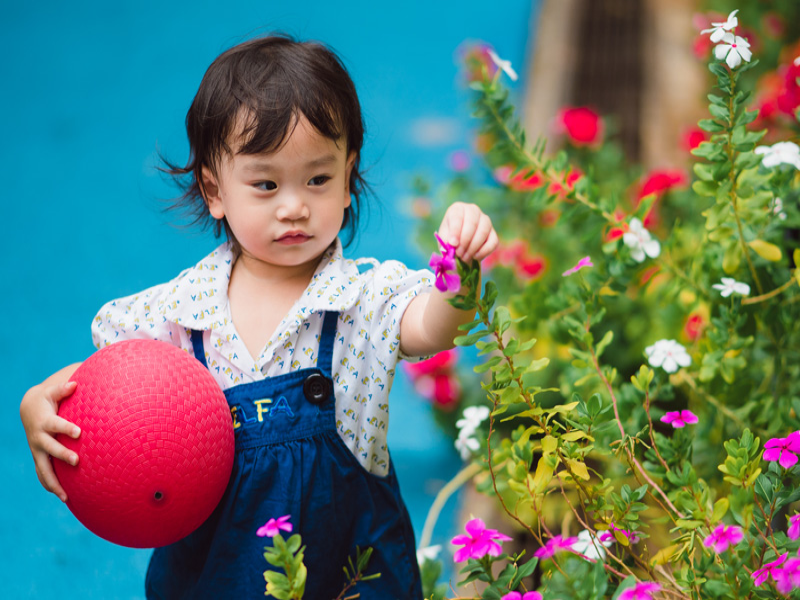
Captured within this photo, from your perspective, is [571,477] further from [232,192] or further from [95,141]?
[95,141]

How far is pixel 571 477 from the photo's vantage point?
4.22 feet

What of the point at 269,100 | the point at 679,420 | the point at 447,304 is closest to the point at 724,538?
the point at 679,420

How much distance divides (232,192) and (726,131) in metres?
0.89

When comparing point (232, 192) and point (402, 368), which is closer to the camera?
point (232, 192)

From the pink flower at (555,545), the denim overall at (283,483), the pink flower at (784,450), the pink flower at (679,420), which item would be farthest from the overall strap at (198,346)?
the pink flower at (784,450)

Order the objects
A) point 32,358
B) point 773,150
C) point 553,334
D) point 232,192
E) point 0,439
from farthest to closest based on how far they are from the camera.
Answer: point 32,358, point 0,439, point 553,334, point 773,150, point 232,192

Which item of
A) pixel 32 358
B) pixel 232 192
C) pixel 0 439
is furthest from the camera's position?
pixel 32 358

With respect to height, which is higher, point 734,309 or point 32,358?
point 32,358

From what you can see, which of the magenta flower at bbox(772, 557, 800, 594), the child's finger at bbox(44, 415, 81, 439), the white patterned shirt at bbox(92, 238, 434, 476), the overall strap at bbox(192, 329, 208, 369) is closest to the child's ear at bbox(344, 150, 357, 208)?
the white patterned shirt at bbox(92, 238, 434, 476)

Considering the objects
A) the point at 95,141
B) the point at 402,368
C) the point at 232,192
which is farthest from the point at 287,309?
the point at 95,141

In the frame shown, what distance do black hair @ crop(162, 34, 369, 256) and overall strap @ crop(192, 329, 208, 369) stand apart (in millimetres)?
269

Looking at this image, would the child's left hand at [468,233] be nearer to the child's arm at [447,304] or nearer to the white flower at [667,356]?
the child's arm at [447,304]

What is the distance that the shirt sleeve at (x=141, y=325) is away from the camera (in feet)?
4.98

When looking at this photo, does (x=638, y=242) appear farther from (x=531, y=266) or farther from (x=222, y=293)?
(x=531, y=266)
